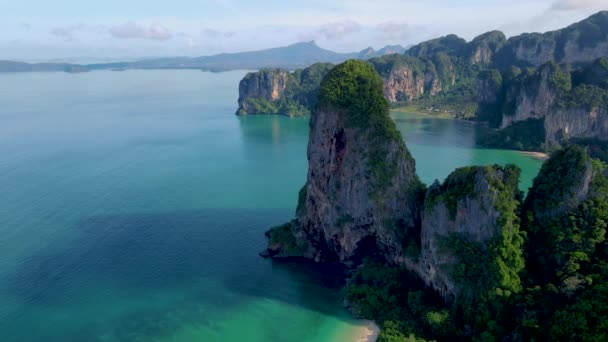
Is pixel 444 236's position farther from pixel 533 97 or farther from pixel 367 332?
pixel 533 97

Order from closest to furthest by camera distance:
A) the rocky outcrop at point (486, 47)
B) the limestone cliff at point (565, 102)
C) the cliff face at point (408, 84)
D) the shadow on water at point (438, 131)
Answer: the limestone cliff at point (565, 102)
the shadow on water at point (438, 131)
the cliff face at point (408, 84)
the rocky outcrop at point (486, 47)

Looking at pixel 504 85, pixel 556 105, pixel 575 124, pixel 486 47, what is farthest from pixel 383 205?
pixel 486 47

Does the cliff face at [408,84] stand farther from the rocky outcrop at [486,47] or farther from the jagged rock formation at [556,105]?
the jagged rock formation at [556,105]

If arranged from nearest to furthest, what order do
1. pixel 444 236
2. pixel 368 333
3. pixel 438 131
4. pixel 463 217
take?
pixel 463 217
pixel 368 333
pixel 444 236
pixel 438 131

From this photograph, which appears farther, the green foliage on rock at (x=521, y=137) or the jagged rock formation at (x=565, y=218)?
the green foliage on rock at (x=521, y=137)

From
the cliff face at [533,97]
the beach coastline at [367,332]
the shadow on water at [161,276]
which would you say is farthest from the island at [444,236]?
the cliff face at [533,97]

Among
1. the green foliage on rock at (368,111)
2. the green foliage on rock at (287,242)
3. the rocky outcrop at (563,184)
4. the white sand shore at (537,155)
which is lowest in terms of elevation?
the green foliage on rock at (287,242)
